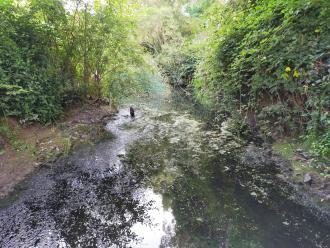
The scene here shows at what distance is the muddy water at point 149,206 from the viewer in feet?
8.50

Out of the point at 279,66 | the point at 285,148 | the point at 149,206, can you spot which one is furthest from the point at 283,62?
the point at 149,206

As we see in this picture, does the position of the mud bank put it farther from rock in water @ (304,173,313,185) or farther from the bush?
rock in water @ (304,173,313,185)

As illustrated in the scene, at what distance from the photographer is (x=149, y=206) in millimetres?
3225

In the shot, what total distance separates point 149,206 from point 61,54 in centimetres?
542

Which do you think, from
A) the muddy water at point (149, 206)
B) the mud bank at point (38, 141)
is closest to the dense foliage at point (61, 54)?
the mud bank at point (38, 141)

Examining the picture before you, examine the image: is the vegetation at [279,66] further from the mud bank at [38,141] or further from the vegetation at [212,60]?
the mud bank at [38,141]

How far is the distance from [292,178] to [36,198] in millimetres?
3868

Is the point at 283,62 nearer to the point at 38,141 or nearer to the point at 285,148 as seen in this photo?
the point at 285,148

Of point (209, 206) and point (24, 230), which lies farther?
point (209, 206)

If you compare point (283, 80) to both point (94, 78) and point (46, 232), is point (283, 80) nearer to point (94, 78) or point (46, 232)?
point (46, 232)

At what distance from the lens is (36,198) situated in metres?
3.44

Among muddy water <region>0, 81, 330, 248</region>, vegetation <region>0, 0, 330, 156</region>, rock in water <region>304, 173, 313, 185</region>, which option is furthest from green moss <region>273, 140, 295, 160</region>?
muddy water <region>0, 81, 330, 248</region>

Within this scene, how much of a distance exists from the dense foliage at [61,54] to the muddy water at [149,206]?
5.57ft

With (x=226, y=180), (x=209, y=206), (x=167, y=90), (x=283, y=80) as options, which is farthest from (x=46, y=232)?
(x=167, y=90)
